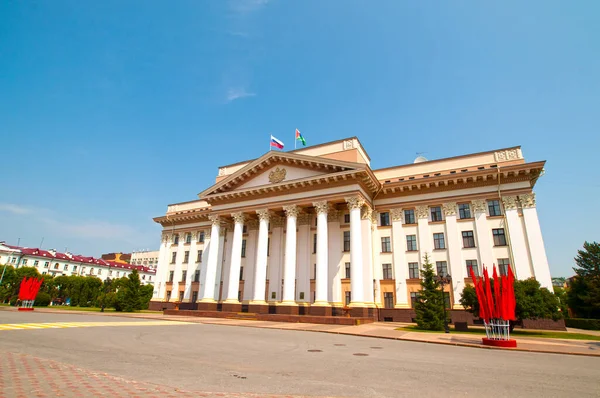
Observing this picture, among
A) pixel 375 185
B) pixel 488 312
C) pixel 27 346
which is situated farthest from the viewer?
pixel 375 185

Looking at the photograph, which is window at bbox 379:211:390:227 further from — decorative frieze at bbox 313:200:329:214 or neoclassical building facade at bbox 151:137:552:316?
decorative frieze at bbox 313:200:329:214

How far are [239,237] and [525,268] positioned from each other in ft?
89.5

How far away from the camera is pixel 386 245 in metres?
34.1

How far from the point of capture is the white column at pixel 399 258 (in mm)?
31562

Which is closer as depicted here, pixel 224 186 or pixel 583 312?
pixel 224 186

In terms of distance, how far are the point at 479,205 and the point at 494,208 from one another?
1.28m

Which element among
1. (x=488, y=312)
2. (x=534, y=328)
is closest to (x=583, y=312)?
(x=534, y=328)

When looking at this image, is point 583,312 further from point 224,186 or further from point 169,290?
point 169,290

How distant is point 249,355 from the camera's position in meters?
10.4

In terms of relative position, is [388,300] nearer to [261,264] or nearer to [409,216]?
[409,216]

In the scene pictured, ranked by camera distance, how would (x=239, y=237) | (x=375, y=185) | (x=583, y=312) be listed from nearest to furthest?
1. (x=375, y=185)
2. (x=239, y=237)
3. (x=583, y=312)

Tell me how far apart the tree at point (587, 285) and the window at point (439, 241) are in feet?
83.9

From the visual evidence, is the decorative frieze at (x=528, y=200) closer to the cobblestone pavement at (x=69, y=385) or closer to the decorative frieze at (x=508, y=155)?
the decorative frieze at (x=508, y=155)

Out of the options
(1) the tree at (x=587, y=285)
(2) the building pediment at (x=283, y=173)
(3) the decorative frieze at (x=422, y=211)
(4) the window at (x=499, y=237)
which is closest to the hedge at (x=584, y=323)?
(1) the tree at (x=587, y=285)
